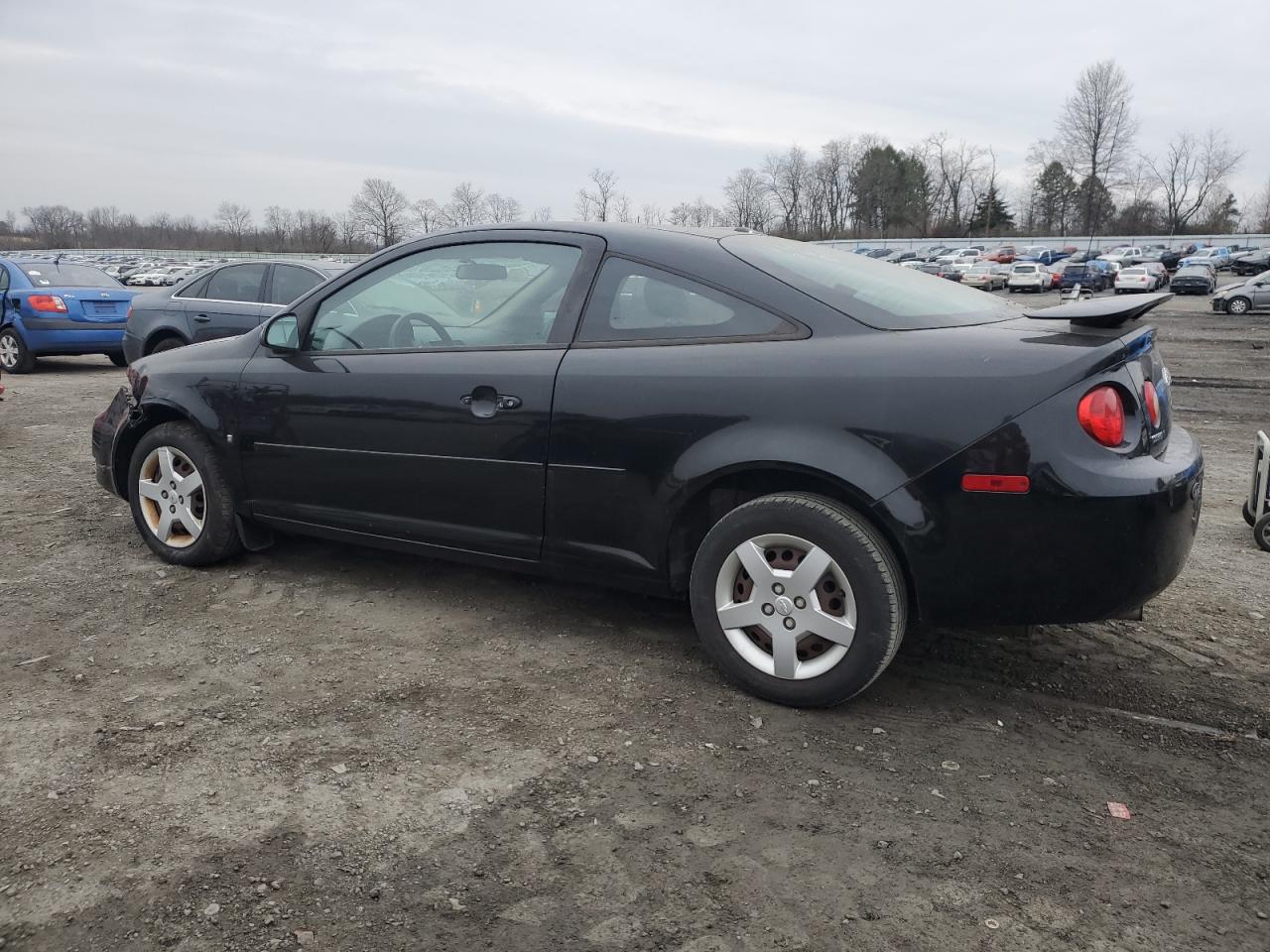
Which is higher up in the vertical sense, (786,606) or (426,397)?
(426,397)

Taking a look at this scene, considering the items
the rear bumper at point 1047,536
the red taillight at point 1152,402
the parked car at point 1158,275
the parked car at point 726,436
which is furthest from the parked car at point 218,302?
the parked car at point 1158,275

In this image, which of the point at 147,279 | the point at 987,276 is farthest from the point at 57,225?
the point at 987,276

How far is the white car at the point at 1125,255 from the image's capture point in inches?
2348

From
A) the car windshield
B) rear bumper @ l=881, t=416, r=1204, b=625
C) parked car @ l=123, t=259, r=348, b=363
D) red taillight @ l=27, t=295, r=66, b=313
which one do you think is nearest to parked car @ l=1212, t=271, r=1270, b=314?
parked car @ l=123, t=259, r=348, b=363

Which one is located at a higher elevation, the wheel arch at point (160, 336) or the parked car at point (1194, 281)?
the parked car at point (1194, 281)

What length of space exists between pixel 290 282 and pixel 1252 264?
5679cm

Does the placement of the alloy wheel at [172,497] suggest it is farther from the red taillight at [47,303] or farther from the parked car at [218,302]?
the red taillight at [47,303]

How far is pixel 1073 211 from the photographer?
3627 inches

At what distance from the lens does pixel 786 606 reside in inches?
120

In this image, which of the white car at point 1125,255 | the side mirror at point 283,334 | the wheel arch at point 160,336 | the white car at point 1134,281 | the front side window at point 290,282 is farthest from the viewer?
the white car at point 1125,255

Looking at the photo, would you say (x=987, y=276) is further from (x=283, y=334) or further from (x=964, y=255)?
(x=283, y=334)

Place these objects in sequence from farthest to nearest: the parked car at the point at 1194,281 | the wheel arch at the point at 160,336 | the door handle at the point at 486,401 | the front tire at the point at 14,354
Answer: the parked car at the point at 1194,281, the front tire at the point at 14,354, the wheel arch at the point at 160,336, the door handle at the point at 486,401

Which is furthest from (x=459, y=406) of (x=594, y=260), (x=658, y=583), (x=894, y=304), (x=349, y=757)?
(x=894, y=304)

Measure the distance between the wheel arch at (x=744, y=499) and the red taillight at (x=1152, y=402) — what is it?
860 mm
